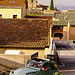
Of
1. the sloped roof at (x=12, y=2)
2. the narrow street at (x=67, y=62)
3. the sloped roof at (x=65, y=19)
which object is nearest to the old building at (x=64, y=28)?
the sloped roof at (x=65, y=19)

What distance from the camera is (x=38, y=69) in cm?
1407

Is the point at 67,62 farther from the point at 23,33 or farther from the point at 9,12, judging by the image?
the point at 9,12

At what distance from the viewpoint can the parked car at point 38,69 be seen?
13642 mm

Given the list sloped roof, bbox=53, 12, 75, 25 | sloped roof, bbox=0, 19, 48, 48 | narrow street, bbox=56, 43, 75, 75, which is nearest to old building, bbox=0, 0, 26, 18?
narrow street, bbox=56, 43, 75, 75

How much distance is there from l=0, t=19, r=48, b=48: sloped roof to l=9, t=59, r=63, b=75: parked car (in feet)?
27.6

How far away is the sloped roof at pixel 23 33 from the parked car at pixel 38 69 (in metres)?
8.42

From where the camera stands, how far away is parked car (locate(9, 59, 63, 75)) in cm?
1364

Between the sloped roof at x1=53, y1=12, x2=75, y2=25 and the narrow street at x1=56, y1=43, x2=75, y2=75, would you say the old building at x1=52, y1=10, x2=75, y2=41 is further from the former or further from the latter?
the narrow street at x1=56, y1=43, x2=75, y2=75

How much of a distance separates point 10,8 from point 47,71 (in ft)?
94.9

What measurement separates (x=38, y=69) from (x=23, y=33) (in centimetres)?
1226

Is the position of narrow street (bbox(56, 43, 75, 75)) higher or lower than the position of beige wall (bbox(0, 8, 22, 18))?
lower

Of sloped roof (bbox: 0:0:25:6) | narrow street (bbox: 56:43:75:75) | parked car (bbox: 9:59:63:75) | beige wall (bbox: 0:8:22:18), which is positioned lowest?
narrow street (bbox: 56:43:75:75)

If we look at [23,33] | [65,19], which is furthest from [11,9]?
[65,19]

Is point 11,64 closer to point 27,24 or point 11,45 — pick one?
point 11,45
